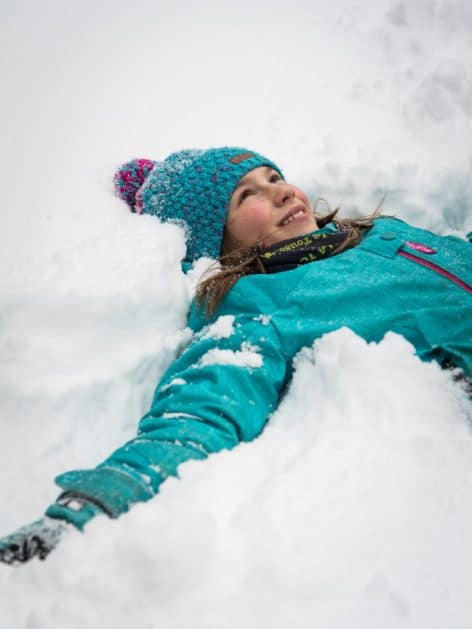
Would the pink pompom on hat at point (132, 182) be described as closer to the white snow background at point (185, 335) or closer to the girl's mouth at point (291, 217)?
the white snow background at point (185, 335)

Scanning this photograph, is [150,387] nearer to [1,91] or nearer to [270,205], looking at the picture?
[270,205]

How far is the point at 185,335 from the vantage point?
137 centimetres

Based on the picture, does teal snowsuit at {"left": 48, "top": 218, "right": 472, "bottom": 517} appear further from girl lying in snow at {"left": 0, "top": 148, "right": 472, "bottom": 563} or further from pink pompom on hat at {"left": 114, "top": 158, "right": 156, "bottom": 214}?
pink pompom on hat at {"left": 114, "top": 158, "right": 156, "bottom": 214}

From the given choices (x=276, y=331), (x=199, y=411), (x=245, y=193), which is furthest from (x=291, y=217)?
(x=199, y=411)

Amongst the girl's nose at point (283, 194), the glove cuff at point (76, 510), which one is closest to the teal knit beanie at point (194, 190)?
the girl's nose at point (283, 194)

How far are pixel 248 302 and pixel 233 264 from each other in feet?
0.97

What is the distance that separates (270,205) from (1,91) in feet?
3.78

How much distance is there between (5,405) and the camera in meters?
1.09

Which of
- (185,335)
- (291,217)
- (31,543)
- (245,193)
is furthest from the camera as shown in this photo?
(245,193)

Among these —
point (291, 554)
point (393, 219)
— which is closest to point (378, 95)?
point (393, 219)

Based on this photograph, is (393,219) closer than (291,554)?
No

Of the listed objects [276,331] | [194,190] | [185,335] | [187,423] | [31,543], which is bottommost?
[31,543]

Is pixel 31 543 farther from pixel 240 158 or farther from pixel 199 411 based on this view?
pixel 240 158

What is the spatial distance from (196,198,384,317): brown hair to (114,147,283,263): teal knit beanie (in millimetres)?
63
